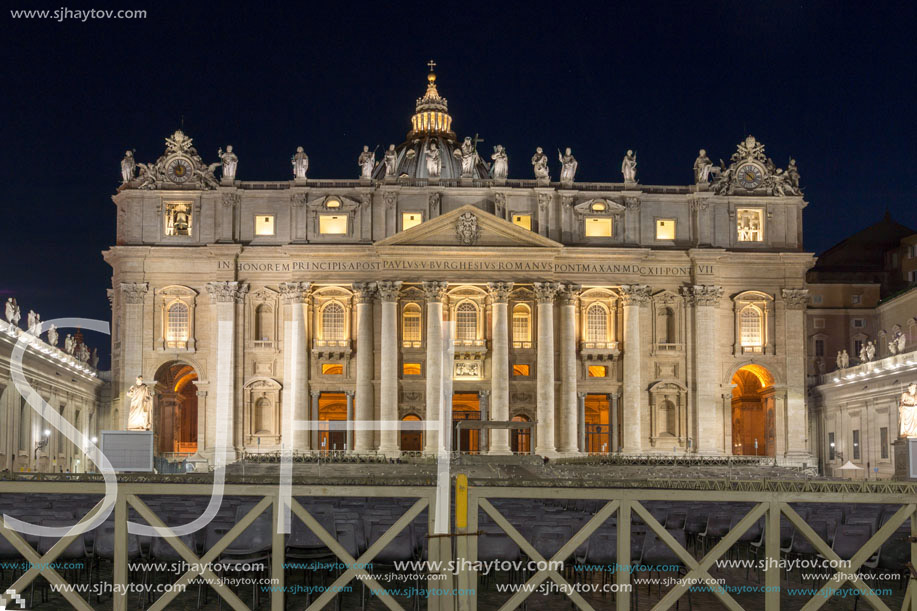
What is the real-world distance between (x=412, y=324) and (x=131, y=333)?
2047 centimetres

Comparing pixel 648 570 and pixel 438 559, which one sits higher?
Result: pixel 438 559

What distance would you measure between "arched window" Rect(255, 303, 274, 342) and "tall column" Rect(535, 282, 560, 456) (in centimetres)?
1980

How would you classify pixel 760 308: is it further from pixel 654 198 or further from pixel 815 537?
pixel 815 537

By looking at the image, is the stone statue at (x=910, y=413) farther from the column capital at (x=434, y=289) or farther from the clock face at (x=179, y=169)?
the clock face at (x=179, y=169)

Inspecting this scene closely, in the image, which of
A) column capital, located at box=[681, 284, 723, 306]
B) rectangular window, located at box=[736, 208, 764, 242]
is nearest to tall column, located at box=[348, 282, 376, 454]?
column capital, located at box=[681, 284, 723, 306]

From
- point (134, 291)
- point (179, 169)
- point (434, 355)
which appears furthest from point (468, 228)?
point (134, 291)

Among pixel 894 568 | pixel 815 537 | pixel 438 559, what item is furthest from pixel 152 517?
pixel 894 568

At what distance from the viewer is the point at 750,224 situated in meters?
84.8

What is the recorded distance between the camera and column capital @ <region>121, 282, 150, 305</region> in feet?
262

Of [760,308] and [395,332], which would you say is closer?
[395,332]

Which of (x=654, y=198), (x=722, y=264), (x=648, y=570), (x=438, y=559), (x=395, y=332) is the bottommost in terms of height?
Result: (x=648, y=570)

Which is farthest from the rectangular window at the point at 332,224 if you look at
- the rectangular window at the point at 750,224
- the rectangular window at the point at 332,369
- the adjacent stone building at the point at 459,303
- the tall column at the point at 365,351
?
the rectangular window at the point at 750,224

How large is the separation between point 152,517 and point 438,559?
346 cm

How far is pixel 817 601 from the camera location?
13.0 meters
